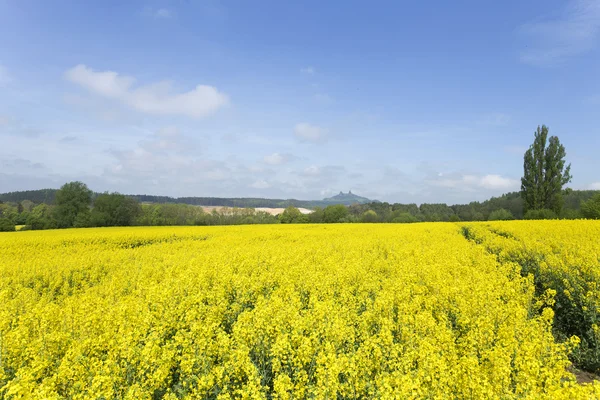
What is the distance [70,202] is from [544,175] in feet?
282

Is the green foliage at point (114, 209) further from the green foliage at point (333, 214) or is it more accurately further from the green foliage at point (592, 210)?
the green foliage at point (592, 210)

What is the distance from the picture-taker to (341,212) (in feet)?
242

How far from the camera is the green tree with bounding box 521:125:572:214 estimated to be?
45.6 metres

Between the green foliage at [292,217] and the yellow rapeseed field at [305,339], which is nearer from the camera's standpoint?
the yellow rapeseed field at [305,339]

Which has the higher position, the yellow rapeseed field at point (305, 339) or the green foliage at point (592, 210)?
the green foliage at point (592, 210)

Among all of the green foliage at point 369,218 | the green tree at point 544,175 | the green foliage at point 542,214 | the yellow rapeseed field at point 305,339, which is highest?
the green tree at point 544,175

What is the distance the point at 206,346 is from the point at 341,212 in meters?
70.1

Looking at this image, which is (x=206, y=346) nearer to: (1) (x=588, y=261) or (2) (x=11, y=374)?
(2) (x=11, y=374)

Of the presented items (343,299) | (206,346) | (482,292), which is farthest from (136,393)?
(482,292)

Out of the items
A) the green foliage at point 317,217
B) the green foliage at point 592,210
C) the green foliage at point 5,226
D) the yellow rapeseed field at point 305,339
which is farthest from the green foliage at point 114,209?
the green foliage at point 592,210

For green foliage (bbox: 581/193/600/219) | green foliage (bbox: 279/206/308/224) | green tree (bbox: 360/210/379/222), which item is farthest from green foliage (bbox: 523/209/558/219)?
green foliage (bbox: 279/206/308/224)

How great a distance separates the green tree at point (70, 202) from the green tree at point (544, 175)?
80795 millimetres

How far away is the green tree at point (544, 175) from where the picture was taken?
45594 mm

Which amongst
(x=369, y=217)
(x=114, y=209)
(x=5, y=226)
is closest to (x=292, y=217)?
(x=369, y=217)
